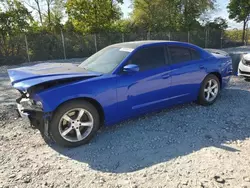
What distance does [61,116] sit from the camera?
3225mm

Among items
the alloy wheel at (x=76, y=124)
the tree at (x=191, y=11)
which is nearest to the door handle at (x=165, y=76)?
the alloy wheel at (x=76, y=124)

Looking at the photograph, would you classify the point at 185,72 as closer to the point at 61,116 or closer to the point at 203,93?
the point at 203,93

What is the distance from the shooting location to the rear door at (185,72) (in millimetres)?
4332

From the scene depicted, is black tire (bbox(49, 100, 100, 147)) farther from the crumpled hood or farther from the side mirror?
the side mirror

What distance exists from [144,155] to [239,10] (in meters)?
24.2

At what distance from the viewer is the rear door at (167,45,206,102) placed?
433 cm

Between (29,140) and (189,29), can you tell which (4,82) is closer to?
(29,140)

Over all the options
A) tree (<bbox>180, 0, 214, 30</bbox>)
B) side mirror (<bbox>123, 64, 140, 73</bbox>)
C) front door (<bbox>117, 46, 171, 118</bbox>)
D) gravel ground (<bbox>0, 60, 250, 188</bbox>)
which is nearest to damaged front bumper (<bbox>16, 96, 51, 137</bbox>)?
gravel ground (<bbox>0, 60, 250, 188</bbox>)

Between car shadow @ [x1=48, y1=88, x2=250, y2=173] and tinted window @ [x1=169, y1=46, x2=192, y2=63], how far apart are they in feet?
3.38

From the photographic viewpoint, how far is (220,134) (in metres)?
3.68

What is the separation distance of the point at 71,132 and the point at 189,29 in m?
22.0

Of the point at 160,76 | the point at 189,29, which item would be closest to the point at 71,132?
the point at 160,76

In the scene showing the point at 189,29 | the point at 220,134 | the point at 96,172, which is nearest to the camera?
the point at 96,172

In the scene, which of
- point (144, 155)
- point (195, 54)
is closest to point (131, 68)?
point (144, 155)
